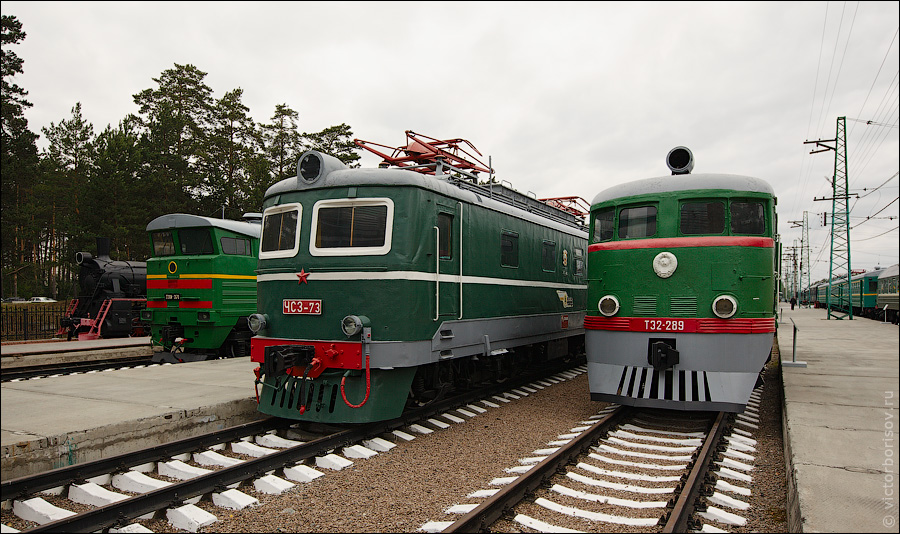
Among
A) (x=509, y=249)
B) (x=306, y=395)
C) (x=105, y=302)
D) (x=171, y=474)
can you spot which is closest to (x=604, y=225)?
(x=509, y=249)

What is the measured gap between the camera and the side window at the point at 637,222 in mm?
8633

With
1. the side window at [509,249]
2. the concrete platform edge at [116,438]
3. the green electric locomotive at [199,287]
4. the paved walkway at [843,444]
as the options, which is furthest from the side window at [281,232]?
the green electric locomotive at [199,287]

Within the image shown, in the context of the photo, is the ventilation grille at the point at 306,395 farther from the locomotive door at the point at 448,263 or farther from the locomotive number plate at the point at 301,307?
the locomotive door at the point at 448,263

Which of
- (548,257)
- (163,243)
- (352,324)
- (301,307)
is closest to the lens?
(352,324)

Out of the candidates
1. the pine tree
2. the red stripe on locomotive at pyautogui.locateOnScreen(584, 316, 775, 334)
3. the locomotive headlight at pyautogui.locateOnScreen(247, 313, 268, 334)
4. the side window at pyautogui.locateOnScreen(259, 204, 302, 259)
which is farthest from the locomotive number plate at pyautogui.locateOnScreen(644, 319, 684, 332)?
the pine tree

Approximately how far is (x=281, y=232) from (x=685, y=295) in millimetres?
5683

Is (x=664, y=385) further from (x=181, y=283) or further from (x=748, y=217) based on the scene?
(x=181, y=283)

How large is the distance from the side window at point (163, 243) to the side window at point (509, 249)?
9.60 metres

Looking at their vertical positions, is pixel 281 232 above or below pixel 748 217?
below

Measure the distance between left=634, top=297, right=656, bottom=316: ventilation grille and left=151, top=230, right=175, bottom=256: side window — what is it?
1206cm

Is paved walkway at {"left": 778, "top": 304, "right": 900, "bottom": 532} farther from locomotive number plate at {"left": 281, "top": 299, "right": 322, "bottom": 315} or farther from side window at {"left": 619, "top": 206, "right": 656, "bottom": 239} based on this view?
locomotive number plate at {"left": 281, "top": 299, "right": 322, "bottom": 315}

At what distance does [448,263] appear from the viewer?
8438mm

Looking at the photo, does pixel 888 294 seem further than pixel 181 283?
Yes

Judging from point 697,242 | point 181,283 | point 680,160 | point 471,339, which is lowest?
point 471,339
